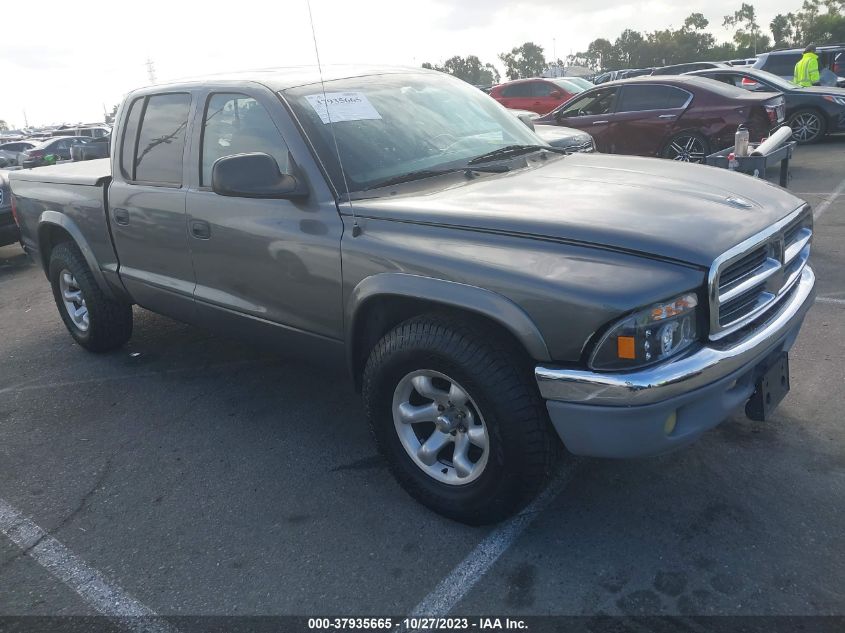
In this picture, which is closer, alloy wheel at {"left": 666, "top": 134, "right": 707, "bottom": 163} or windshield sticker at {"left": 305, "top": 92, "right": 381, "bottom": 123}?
windshield sticker at {"left": 305, "top": 92, "right": 381, "bottom": 123}

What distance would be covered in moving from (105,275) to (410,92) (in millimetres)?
2371

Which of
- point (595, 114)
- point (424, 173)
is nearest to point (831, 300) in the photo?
point (424, 173)

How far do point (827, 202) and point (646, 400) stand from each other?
7227mm

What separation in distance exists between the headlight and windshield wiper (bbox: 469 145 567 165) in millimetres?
1474

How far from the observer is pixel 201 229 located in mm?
3779

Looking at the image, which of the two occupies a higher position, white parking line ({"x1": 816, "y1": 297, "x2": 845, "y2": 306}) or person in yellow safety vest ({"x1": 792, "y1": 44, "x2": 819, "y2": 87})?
person in yellow safety vest ({"x1": 792, "y1": 44, "x2": 819, "y2": 87})

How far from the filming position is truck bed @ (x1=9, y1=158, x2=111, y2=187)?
468 centimetres

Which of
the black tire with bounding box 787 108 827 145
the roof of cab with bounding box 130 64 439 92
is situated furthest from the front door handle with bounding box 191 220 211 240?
the black tire with bounding box 787 108 827 145

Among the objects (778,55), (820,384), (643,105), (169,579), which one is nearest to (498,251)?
(169,579)

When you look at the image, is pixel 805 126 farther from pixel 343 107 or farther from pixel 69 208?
pixel 69 208

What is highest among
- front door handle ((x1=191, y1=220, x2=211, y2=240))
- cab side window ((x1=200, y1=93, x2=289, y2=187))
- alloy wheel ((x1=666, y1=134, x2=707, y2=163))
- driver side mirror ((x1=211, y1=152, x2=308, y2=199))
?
cab side window ((x1=200, y1=93, x2=289, y2=187))

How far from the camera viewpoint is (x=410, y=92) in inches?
151

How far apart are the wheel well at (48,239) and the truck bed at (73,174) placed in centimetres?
34

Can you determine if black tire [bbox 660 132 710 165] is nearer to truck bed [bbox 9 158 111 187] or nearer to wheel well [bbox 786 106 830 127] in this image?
wheel well [bbox 786 106 830 127]
